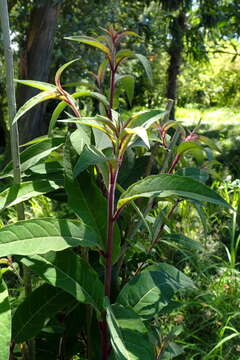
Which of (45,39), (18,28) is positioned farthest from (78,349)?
(18,28)

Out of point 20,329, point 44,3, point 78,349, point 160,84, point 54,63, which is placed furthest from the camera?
point 160,84

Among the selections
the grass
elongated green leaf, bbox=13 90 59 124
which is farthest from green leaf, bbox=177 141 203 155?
the grass

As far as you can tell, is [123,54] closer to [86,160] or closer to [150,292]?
[86,160]

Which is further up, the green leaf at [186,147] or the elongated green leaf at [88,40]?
the elongated green leaf at [88,40]

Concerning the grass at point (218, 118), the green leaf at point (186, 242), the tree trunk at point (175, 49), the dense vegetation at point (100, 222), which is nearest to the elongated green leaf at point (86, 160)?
the dense vegetation at point (100, 222)

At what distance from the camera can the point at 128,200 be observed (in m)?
0.95

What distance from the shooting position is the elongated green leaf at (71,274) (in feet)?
3.19

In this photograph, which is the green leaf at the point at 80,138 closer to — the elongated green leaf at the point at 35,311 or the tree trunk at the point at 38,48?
the elongated green leaf at the point at 35,311

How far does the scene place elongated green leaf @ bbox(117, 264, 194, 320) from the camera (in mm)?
1037

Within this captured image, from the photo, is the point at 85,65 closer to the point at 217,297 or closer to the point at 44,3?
the point at 44,3

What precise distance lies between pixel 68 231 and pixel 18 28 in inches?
240

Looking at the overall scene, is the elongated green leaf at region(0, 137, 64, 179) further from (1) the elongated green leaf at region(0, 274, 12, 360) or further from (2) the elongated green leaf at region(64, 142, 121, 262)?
(1) the elongated green leaf at region(0, 274, 12, 360)

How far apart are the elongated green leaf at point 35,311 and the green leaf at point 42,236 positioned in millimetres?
246

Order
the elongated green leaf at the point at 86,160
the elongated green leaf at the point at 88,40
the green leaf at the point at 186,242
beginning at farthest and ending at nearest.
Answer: the green leaf at the point at 186,242 < the elongated green leaf at the point at 88,40 < the elongated green leaf at the point at 86,160
